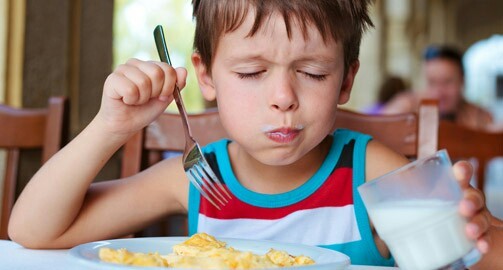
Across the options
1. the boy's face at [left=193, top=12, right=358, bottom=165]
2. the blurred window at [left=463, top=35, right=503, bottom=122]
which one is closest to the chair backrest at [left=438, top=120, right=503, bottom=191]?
the boy's face at [left=193, top=12, right=358, bottom=165]

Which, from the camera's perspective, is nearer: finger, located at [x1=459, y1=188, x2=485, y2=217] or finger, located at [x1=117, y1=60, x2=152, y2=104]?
finger, located at [x1=459, y1=188, x2=485, y2=217]

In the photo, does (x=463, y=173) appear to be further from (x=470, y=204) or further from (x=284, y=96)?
(x=284, y=96)

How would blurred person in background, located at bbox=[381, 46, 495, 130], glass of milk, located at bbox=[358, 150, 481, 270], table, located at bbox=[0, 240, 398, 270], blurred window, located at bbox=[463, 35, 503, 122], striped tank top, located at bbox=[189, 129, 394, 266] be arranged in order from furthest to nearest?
blurred window, located at bbox=[463, 35, 503, 122] < blurred person in background, located at bbox=[381, 46, 495, 130] < striped tank top, located at bbox=[189, 129, 394, 266] < table, located at bbox=[0, 240, 398, 270] < glass of milk, located at bbox=[358, 150, 481, 270]

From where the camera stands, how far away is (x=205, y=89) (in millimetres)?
1316

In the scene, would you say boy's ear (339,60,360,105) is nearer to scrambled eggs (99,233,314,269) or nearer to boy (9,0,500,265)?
boy (9,0,500,265)

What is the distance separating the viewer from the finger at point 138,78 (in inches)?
42.0

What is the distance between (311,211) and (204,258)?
570 mm

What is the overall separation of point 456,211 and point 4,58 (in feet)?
5.25

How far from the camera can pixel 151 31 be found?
4.02 meters

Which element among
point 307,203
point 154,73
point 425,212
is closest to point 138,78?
point 154,73

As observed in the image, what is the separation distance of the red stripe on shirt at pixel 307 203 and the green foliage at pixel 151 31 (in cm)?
219

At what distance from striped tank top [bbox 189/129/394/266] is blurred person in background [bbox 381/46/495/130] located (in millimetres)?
3354

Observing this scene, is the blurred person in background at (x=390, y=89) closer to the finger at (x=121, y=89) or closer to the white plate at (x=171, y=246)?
the finger at (x=121, y=89)

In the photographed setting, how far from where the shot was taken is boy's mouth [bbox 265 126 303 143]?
108cm
